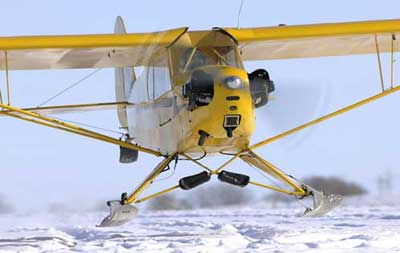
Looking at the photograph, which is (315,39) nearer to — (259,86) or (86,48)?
(259,86)

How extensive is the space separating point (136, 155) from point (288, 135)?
12.5 feet

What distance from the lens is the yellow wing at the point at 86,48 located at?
12641 millimetres

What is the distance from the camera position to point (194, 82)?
10.5 m

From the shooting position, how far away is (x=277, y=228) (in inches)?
605

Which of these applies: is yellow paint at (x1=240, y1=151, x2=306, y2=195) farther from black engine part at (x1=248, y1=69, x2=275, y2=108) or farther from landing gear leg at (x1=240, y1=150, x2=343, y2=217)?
black engine part at (x1=248, y1=69, x2=275, y2=108)

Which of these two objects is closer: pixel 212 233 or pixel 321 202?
pixel 321 202

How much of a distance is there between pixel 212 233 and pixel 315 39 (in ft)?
12.1

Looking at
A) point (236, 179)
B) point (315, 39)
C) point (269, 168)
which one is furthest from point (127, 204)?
point (315, 39)

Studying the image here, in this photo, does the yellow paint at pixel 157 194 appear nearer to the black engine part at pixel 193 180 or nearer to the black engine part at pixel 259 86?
the black engine part at pixel 193 180

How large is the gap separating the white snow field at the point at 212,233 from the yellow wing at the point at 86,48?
277 cm

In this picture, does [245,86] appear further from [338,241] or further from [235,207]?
[235,207]

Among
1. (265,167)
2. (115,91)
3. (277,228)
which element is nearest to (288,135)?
(265,167)

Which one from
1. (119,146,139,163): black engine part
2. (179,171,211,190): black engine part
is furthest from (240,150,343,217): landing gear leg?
(119,146,139,163): black engine part

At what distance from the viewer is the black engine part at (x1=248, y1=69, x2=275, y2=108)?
10.9 meters
